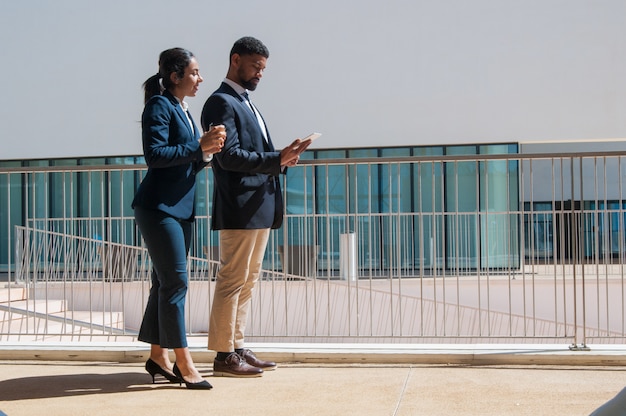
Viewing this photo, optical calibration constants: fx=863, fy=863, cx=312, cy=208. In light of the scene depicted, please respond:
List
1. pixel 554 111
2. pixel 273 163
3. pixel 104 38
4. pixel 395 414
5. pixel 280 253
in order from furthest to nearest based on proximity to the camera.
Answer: pixel 104 38 → pixel 554 111 → pixel 280 253 → pixel 273 163 → pixel 395 414

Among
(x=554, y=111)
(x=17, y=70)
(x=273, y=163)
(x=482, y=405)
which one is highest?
(x=17, y=70)

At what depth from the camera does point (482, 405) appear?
149 inches

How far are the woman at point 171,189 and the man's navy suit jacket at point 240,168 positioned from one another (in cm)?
14

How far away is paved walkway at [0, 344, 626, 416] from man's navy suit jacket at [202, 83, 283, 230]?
0.84 metres

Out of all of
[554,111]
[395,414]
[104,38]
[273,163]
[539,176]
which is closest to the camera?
[395,414]

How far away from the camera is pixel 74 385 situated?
441 centimetres

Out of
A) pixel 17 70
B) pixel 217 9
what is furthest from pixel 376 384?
pixel 17 70

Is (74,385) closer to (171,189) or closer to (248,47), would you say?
(171,189)

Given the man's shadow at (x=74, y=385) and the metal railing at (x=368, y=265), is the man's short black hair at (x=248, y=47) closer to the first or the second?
the man's shadow at (x=74, y=385)

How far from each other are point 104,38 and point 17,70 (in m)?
1.78

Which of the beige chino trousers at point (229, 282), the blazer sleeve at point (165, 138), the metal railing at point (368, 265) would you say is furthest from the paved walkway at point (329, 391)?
the metal railing at point (368, 265)

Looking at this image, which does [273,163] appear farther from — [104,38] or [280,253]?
[104,38]

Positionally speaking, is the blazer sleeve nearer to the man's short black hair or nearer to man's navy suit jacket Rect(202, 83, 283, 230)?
man's navy suit jacket Rect(202, 83, 283, 230)

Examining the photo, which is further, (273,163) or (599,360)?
(599,360)
